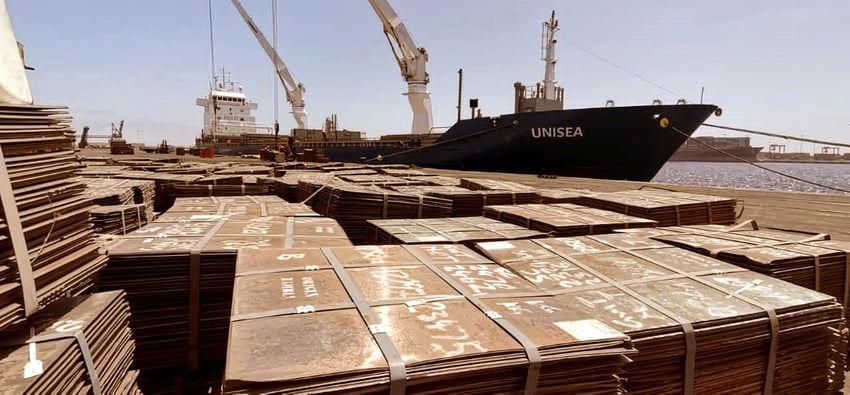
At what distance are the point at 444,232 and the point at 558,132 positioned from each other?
2096 centimetres

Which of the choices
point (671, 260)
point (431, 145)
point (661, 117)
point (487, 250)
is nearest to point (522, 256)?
point (487, 250)

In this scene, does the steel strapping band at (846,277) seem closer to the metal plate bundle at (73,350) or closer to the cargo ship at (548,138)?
the metal plate bundle at (73,350)

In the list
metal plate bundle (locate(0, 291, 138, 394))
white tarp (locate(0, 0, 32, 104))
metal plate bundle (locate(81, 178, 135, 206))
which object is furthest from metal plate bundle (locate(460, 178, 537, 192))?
white tarp (locate(0, 0, 32, 104))

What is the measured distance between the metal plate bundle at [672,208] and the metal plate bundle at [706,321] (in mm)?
2759

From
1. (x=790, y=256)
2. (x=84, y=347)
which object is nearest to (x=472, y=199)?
(x=790, y=256)

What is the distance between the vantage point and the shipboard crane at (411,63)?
3272 centimetres

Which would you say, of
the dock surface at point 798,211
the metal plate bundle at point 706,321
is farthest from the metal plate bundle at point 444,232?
the dock surface at point 798,211

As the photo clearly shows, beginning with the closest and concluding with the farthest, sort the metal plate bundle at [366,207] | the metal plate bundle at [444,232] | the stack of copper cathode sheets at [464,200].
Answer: the metal plate bundle at [444,232]
the metal plate bundle at [366,207]
the stack of copper cathode sheets at [464,200]

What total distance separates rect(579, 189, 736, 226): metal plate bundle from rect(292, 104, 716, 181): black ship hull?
55.0 ft

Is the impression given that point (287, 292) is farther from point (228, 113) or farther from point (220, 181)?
point (228, 113)

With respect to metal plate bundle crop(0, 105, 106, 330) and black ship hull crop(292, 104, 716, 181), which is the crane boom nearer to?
black ship hull crop(292, 104, 716, 181)

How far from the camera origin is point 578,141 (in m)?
23.6

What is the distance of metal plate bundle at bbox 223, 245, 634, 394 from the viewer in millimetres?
1742

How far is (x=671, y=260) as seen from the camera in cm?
385
